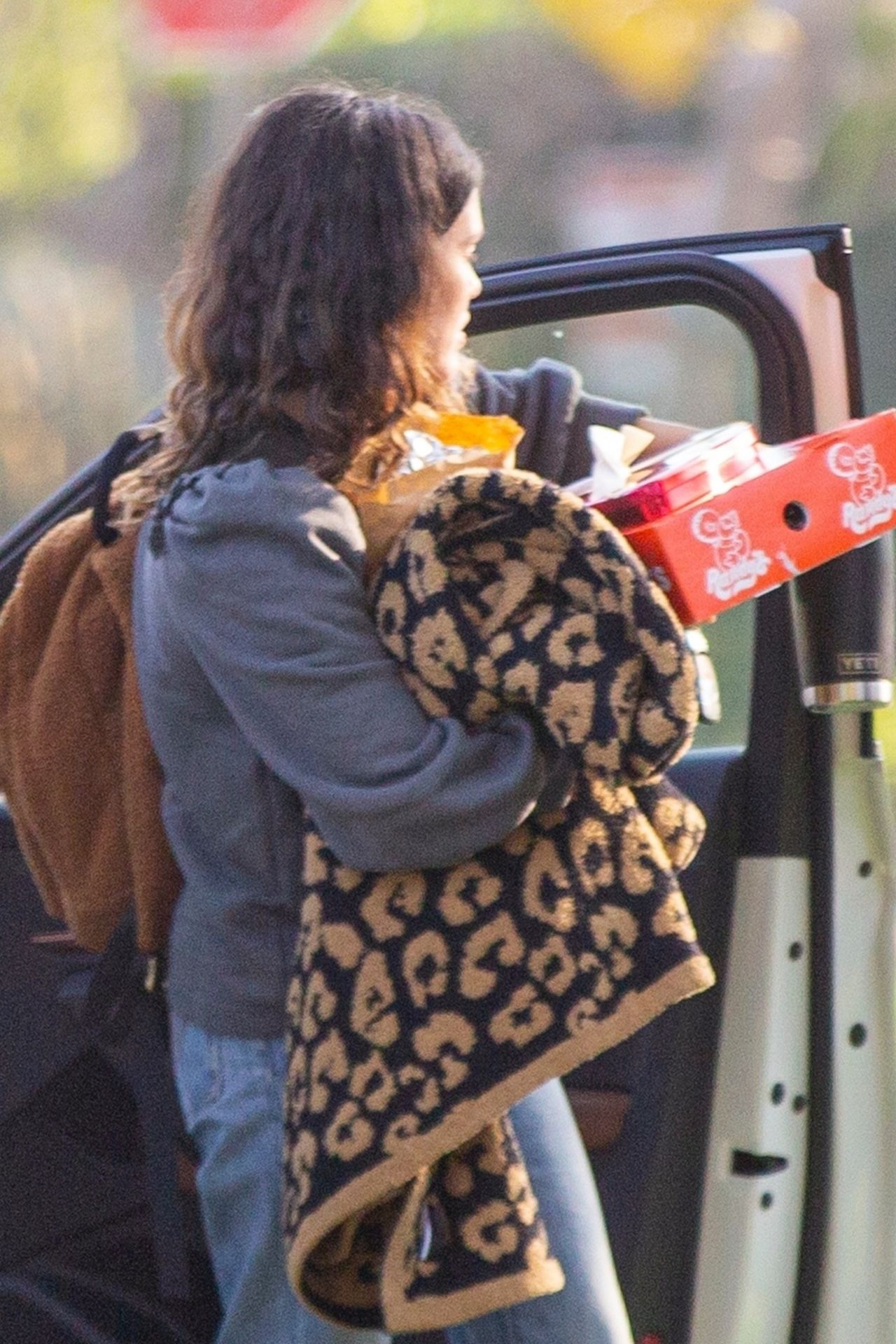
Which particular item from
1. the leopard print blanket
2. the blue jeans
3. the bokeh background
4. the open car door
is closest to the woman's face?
the leopard print blanket

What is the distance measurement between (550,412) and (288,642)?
550 mm

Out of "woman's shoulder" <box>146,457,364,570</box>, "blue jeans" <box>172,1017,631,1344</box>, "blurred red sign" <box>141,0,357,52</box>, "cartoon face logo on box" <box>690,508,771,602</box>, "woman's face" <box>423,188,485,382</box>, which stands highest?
"blurred red sign" <box>141,0,357,52</box>

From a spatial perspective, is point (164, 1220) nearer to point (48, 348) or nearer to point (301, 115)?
point (301, 115)

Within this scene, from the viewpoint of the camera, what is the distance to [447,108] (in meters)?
7.47

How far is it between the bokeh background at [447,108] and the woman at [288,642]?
5633mm

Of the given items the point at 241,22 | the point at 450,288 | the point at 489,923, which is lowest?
the point at 489,923

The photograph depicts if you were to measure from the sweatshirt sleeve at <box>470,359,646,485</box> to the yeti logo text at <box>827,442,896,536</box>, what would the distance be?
37 centimetres

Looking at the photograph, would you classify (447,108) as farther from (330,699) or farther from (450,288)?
(330,699)

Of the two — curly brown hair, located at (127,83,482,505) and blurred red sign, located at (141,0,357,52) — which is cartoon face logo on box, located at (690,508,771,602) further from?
blurred red sign, located at (141,0,357,52)

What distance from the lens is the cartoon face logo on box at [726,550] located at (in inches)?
57.8

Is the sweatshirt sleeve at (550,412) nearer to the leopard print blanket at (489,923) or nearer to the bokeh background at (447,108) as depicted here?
the leopard print blanket at (489,923)

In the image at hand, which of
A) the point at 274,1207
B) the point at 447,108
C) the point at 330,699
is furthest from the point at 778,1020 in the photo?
the point at 447,108

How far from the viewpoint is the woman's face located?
1501 millimetres

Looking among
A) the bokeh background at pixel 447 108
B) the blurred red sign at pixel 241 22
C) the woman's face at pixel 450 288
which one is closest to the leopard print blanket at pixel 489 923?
the woman's face at pixel 450 288
